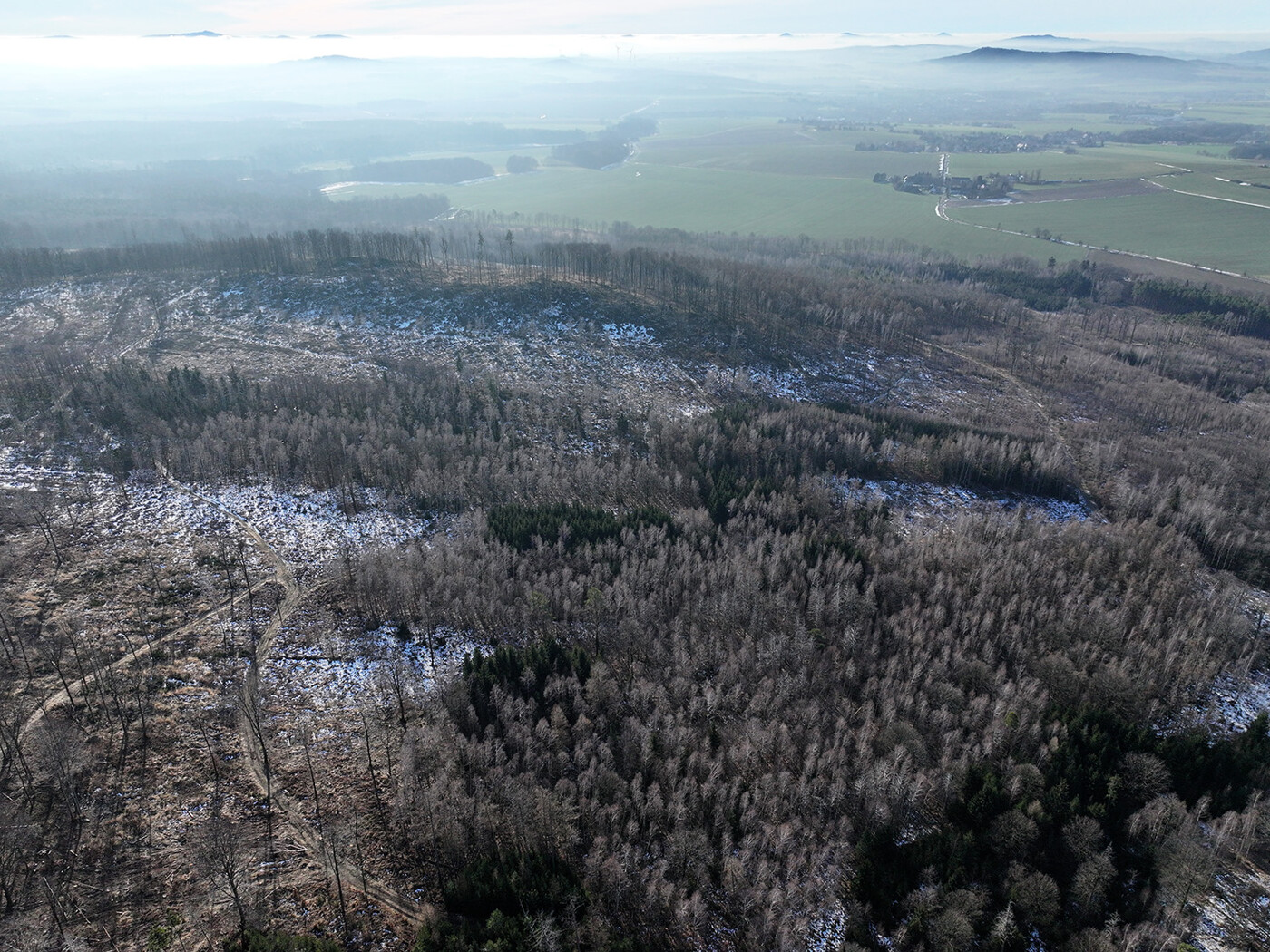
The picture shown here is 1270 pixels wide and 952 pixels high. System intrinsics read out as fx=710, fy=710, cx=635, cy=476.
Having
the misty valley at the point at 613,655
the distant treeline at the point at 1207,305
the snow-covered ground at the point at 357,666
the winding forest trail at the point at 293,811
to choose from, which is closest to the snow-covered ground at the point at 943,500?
the misty valley at the point at 613,655

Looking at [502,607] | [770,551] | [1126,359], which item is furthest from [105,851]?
[1126,359]

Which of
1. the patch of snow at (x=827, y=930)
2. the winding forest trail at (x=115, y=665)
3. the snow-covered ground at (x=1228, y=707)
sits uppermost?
the winding forest trail at (x=115, y=665)

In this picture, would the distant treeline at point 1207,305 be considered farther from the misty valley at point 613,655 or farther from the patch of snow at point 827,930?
the patch of snow at point 827,930

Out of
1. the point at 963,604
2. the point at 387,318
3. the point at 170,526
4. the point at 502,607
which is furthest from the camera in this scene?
the point at 387,318

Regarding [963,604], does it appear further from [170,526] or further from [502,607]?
[170,526]

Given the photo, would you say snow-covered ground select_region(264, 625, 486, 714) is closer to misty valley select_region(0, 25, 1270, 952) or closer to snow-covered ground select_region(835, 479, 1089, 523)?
misty valley select_region(0, 25, 1270, 952)

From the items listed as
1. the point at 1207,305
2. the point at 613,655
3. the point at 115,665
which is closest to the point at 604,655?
the point at 613,655
